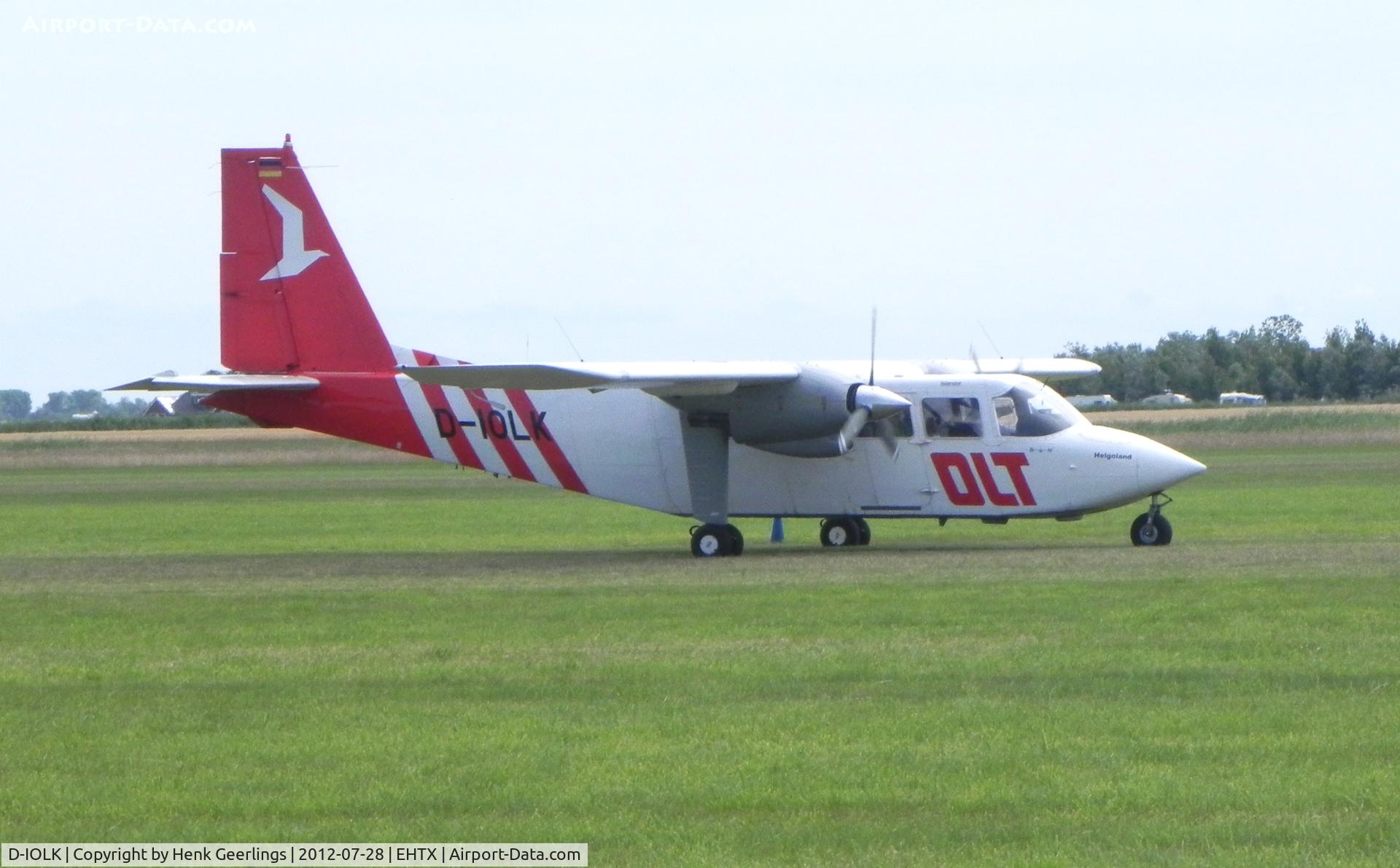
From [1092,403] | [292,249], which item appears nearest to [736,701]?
[292,249]

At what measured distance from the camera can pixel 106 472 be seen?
202 feet

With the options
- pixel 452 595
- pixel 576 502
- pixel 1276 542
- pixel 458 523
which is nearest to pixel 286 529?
pixel 458 523

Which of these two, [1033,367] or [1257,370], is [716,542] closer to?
[1033,367]

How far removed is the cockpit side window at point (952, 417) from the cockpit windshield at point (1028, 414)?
30 centimetres

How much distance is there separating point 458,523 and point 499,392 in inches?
319

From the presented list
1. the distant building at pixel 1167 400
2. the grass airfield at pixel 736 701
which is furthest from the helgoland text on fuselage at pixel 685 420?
the distant building at pixel 1167 400

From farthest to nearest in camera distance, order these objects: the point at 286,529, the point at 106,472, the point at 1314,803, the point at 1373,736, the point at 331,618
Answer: the point at 106,472, the point at 286,529, the point at 331,618, the point at 1373,736, the point at 1314,803

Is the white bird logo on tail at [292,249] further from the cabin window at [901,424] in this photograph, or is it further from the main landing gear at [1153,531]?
Result: the main landing gear at [1153,531]

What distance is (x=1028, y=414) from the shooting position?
76.1 feet

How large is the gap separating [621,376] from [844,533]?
5330mm

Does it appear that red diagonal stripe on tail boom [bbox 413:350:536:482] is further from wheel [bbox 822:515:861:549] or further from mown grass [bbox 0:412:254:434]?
mown grass [bbox 0:412:254:434]

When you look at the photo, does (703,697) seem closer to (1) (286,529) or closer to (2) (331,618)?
(2) (331,618)

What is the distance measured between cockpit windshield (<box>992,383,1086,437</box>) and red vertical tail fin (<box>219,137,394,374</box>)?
28.6 ft

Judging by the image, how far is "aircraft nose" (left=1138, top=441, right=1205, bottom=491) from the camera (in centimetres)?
2261
